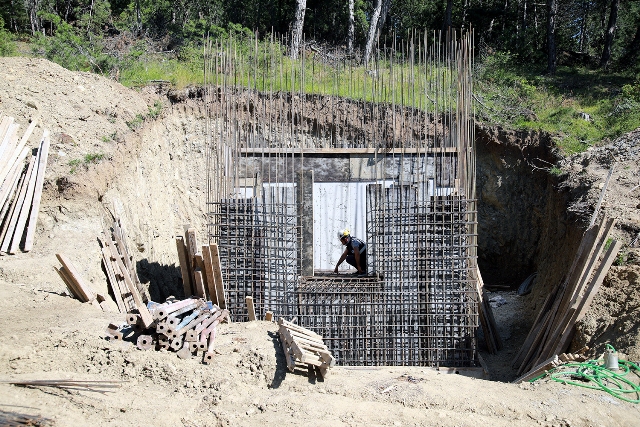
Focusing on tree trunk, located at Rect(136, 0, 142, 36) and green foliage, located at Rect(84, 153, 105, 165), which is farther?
tree trunk, located at Rect(136, 0, 142, 36)

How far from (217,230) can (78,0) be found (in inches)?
609

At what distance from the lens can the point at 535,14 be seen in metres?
23.3

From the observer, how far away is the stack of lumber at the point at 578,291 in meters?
7.48

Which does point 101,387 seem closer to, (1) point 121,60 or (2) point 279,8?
(1) point 121,60

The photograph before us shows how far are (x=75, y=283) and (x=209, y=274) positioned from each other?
1702 mm

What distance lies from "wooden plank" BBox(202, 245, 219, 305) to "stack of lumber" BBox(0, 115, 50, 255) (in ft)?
8.70

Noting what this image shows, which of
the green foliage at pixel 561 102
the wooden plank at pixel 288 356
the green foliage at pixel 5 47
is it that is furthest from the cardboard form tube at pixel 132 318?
the green foliage at pixel 5 47

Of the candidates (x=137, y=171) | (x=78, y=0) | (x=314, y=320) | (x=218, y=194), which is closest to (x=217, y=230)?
(x=218, y=194)

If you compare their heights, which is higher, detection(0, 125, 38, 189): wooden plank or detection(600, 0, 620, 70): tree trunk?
detection(600, 0, 620, 70): tree trunk

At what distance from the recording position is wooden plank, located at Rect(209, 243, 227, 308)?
8.21m

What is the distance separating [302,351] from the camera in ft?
20.8

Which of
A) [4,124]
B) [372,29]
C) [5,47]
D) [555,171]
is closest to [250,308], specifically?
[4,124]

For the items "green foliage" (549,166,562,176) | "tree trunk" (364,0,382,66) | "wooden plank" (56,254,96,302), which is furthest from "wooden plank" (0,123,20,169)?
"tree trunk" (364,0,382,66)

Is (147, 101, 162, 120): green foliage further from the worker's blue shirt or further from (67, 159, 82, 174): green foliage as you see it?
the worker's blue shirt
